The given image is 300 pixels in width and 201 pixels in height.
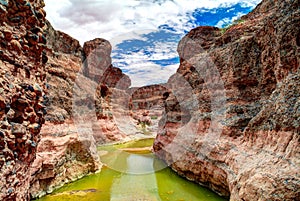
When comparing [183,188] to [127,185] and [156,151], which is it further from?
[156,151]

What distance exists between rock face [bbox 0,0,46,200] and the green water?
5257mm

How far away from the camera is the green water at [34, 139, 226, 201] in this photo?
30.9 feet

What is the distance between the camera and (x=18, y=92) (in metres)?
4.39

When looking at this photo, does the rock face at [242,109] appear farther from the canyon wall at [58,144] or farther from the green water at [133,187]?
the canyon wall at [58,144]

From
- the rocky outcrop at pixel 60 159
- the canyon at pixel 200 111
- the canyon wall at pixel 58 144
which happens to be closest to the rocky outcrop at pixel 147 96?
the canyon at pixel 200 111

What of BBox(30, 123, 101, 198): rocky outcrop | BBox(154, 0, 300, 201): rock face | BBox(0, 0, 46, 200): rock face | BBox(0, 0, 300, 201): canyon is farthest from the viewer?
BBox(30, 123, 101, 198): rocky outcrop

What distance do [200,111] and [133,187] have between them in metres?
5.48

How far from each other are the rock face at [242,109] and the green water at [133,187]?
773 millimetres

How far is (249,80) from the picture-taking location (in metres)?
8.93

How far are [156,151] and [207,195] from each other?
1005 cm

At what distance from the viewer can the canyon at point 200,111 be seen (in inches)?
175

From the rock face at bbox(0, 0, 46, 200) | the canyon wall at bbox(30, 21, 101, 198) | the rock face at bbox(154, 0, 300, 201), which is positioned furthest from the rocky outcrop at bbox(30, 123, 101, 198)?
the rock face at bbox(154, 0, 300, 201)

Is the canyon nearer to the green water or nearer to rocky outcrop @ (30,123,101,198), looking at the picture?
rocky outcrop @ (30,123,101,198)

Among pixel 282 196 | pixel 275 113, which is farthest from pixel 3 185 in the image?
pixel 275 113
